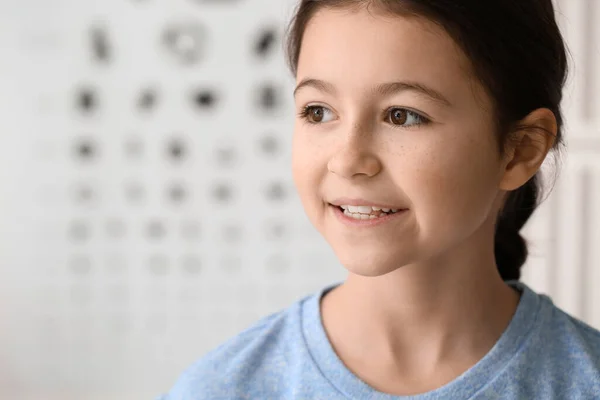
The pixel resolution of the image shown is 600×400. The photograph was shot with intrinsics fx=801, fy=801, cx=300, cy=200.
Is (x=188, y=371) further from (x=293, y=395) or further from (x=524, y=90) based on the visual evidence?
(x=524, y=90)

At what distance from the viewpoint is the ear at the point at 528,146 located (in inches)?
42.4

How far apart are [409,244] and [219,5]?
210 centimetres

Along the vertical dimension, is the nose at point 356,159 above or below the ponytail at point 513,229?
above

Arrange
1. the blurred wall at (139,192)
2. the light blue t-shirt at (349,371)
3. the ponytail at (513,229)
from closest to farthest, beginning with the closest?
the light blue t-shirt at (349,371) < the ponytail at (513,229) < the blurred wall at (139,192)

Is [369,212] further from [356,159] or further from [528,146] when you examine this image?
[528,146]

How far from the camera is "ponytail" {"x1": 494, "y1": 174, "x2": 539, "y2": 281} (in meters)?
1.25

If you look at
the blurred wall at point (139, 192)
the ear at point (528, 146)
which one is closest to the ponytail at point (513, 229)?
the ear at point (528, 146)

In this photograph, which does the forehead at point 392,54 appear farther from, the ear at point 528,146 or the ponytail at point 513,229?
the ponytail at point 513,229

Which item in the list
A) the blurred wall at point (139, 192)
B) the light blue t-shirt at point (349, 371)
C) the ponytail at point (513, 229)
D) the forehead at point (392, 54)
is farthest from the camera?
the blurred wall at point (139, 192)

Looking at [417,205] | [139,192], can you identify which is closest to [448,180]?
[417,205]

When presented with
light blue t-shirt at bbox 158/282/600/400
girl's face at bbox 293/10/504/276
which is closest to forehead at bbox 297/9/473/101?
girl's face at bbox 293/10/504/276

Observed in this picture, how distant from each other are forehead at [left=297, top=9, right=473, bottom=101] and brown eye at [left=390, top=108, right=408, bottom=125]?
0.15 ft

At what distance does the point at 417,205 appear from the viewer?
982mm

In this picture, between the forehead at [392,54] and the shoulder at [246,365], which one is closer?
the forehead at [392,54]
